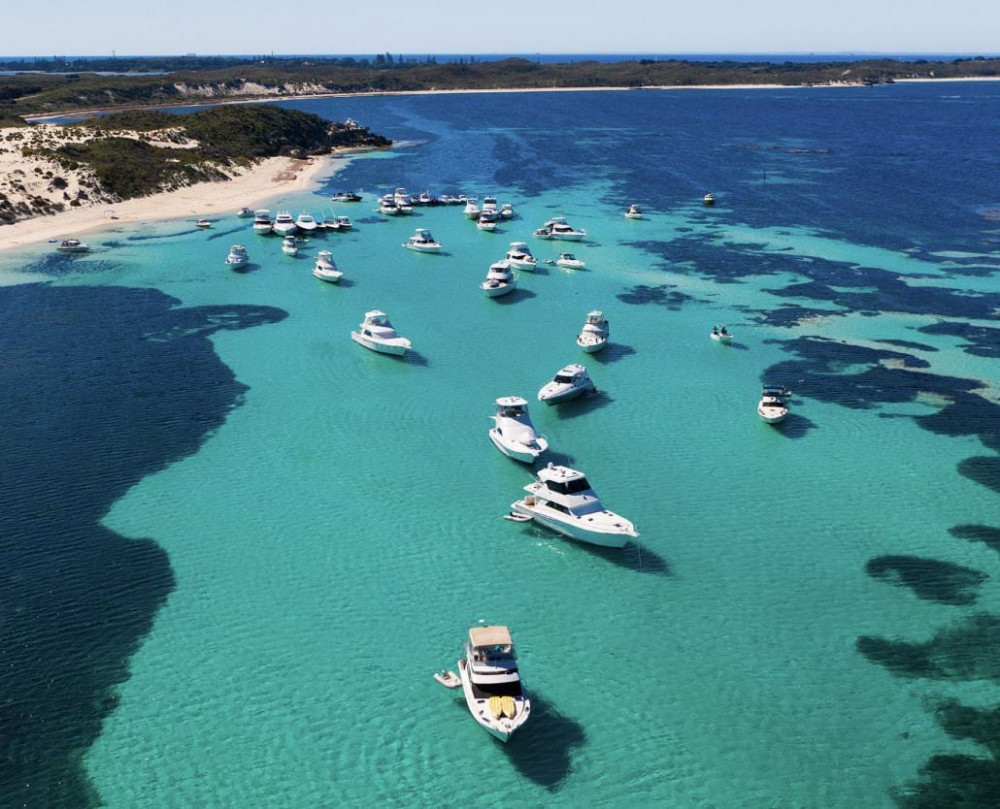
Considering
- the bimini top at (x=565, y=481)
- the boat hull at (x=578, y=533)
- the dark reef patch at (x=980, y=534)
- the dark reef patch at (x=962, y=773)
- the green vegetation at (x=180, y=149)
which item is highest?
the green vegetation at (x=180, y=149)

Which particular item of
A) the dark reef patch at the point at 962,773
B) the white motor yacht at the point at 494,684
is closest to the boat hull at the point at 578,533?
the white motor yacht at the point at 494,684

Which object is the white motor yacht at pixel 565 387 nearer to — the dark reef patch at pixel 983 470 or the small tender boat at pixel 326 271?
the dark reef patch at pixel 983 470

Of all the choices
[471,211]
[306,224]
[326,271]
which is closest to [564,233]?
[471,211]

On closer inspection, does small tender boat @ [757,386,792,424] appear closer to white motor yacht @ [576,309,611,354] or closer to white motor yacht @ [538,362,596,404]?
white motor yacht @ [538,362,596,404]

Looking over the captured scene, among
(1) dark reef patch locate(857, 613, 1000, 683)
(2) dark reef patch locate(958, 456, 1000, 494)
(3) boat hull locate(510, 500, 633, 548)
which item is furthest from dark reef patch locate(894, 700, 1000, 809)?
(2) dark reef patch locate(958, 456, 1000, 494)

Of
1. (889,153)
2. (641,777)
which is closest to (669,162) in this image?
(889,153)

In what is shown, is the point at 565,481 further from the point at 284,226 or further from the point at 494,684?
the point at 284,226

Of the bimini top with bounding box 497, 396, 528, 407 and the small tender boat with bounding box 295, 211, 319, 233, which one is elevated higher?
the bimini top with bounding box 497, 396, 528, 407
